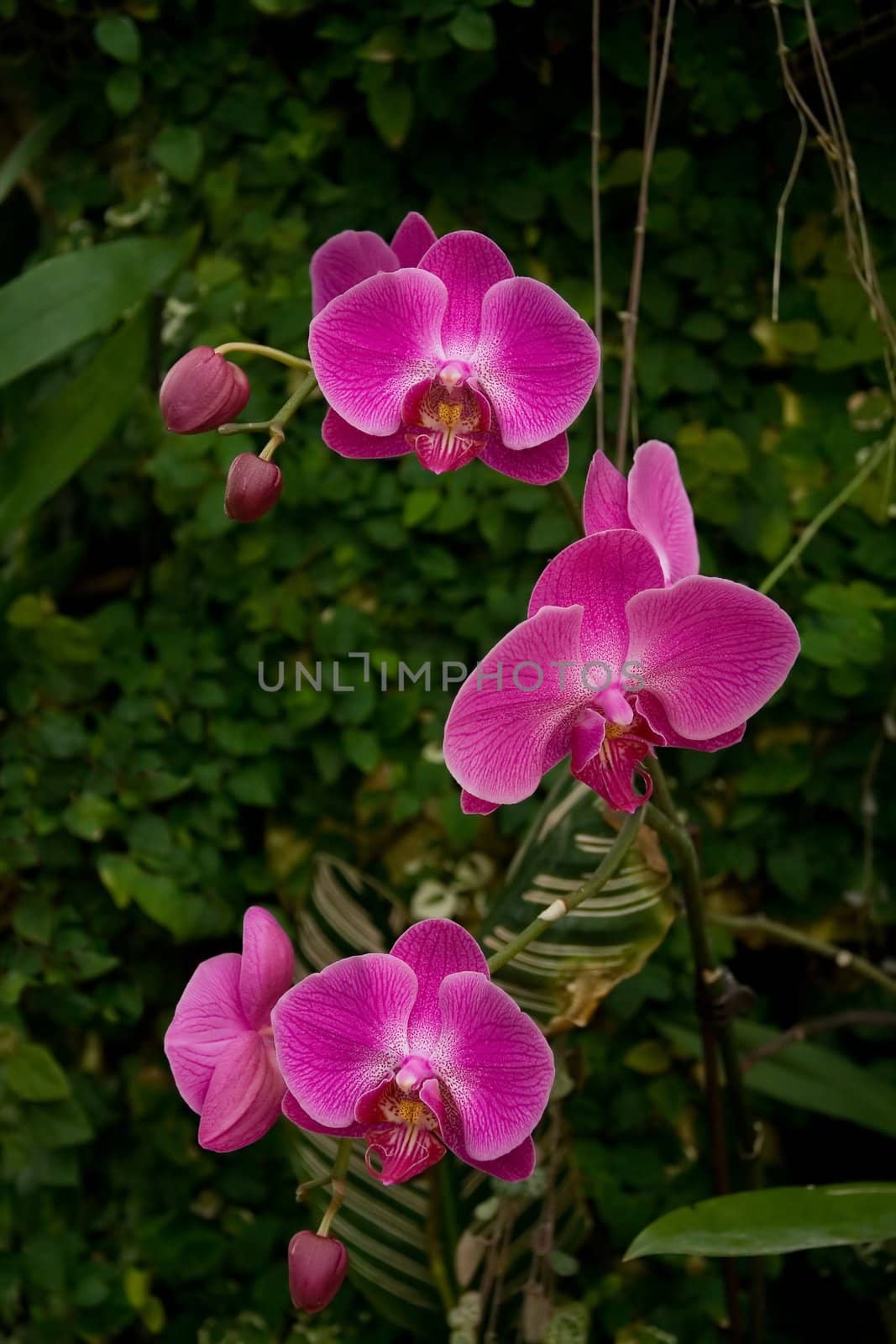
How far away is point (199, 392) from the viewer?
552mm

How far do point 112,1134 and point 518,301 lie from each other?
2.91 ft

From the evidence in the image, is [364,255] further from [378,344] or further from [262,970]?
[262,970]

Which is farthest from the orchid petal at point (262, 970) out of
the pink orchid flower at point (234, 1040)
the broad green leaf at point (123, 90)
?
the broad green leaf at point (123, 90)

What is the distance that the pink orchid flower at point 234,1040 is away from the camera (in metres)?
0.51

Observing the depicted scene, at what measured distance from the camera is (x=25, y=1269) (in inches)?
37.5

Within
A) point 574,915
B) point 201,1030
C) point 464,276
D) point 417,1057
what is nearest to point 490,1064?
point 417,1057

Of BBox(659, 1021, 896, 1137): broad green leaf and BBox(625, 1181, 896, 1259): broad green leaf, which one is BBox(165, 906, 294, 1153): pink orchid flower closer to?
BBox(625, 1181, 896, 1259): broad green leaf

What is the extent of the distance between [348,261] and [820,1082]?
2.37ft

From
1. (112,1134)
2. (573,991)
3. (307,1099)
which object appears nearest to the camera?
(307,1099)

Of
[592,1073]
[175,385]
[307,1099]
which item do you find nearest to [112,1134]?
[592,1073]

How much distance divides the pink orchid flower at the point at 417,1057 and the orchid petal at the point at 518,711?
0.23ft

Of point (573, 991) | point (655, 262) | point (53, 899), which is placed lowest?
point (53, 899)

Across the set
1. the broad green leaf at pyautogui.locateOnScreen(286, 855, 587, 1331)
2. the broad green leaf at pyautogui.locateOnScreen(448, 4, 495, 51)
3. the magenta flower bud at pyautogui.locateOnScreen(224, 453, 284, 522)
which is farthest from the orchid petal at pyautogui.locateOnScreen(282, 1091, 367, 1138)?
the broad green leaf at pyautogui.locateOnScreen(448, 4, 495, 51)

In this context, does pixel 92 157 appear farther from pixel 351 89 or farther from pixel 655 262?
pixel 655 262
